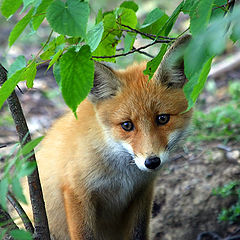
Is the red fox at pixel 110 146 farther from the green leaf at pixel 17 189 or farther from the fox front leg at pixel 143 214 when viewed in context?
the green leaf at pixel 17 189

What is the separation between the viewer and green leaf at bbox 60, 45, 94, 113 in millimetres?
2131

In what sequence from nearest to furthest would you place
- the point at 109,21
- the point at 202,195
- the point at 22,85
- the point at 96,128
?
the point at 109,21
the point at 96,128
the point at 202,195
the point at 22,85

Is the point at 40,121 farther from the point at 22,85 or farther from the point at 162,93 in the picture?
the point at 162,93

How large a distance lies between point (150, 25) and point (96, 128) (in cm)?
122

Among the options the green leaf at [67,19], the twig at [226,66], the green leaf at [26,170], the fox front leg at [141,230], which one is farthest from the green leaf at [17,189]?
the twig at [226,66]

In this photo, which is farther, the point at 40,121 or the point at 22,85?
the point at 22,85

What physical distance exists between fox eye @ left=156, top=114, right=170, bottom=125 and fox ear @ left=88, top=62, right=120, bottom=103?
51cm

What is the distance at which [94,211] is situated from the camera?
385cm

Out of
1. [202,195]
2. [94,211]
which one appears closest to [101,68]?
[94,211]

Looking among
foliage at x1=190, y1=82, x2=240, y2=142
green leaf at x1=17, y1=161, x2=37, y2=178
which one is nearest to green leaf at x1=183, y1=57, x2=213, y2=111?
green leaf at x1=17, y1=161, x2=37, y2=178

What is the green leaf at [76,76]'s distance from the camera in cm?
213

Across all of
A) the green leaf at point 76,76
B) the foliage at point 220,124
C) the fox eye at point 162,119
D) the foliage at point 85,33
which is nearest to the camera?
the foliage at point 85,33

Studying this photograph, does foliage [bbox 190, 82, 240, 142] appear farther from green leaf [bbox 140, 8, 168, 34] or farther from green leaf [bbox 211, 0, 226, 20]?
green leaf [bbox 211, 0, 226, 20]

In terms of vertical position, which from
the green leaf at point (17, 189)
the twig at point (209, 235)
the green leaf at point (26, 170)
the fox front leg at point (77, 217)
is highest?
the green leaf at point (26, 170)
